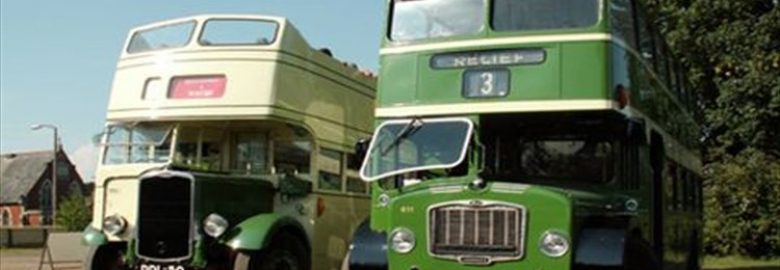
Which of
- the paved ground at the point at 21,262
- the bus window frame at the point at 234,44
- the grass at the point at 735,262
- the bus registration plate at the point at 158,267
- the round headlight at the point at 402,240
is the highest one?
the bus window frame at the point at 234,44

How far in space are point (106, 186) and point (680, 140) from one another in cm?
810

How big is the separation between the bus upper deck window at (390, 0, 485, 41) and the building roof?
7544 centimetres

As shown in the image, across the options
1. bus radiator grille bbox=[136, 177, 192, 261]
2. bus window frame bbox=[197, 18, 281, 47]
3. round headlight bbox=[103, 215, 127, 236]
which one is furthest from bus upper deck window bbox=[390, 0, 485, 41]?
round headlight bbox=[103, 215, 127, 236]

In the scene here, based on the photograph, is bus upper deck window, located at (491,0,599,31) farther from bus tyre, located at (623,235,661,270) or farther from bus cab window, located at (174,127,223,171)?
bus cab window, located at (174,127,223,171)

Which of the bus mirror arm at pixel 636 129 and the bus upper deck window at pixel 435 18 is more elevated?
the bus upper deck window at pixel 435 18

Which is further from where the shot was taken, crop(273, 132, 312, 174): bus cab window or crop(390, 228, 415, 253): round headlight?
crop(273, 132, 312, 174): bus cab window

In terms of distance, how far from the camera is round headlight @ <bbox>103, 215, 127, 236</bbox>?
13.4m

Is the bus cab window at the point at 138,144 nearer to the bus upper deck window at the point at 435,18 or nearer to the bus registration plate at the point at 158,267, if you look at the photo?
the bus registration plate at the point at 158,267

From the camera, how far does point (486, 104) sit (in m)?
10.3

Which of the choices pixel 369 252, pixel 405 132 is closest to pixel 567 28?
pixel 405 132

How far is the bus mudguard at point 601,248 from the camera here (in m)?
8.96

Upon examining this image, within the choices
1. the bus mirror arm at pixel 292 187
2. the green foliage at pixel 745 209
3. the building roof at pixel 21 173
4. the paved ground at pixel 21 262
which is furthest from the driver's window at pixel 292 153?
the building roof at pixel 21 173

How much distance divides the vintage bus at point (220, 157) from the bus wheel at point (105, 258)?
1 cm

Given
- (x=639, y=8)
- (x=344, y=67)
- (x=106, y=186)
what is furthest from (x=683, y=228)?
(x=106, y=186)
